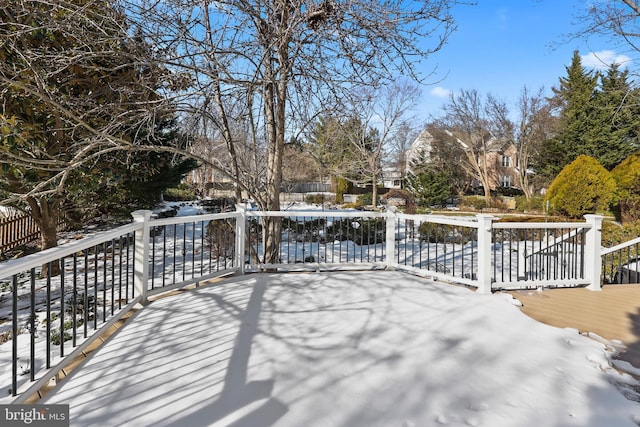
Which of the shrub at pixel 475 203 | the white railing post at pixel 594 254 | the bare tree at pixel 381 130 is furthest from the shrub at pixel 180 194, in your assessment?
the white railing post at pixel 594 254

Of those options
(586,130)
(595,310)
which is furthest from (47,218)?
(586,130)

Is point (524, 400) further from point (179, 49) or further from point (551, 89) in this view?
point (551, 89)

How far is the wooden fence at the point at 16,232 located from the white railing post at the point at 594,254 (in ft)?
37.6

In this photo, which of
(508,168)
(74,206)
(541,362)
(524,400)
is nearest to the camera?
(524,400)

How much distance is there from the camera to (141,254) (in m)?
3.29

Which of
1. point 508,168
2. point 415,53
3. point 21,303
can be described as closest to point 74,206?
point 21,303

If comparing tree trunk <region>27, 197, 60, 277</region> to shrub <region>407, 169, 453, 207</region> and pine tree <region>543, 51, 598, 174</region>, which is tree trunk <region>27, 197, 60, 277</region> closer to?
shrub <region>407, 169, 453, 207</region>

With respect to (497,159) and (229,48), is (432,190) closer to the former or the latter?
(497,159)

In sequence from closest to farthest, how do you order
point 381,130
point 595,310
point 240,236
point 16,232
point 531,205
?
1. point 595,310
2. point 240,236
3. point 16,232
4. point 531,205
5. point 381,130

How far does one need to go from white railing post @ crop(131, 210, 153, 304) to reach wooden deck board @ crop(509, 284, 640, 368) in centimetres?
377

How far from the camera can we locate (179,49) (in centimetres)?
422

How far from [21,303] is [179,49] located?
469 cm

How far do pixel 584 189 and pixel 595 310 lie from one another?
10379 millimetres

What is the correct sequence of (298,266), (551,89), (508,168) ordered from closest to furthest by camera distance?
(298,266) < (551,89) < (508,168)
